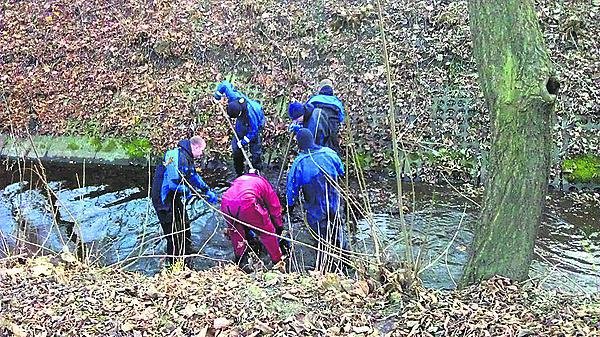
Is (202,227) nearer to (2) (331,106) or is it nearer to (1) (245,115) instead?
(1) (245,115)

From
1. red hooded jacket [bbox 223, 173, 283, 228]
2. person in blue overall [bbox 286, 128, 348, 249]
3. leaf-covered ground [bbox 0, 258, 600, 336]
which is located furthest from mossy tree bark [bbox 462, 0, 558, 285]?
red hooded jacket [bbox 223, 173, 283, 228]

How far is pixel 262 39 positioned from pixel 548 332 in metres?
10.1

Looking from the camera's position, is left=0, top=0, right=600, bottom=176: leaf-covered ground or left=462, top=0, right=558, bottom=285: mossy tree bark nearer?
left=462, top=0, right=558, bottom=285: mossy tree bark

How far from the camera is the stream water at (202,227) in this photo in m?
7.61

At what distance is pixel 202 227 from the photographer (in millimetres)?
8992

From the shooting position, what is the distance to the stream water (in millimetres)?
7613

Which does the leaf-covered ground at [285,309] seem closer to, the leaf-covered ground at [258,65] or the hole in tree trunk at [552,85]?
the hole in tree trunk at [552,85]

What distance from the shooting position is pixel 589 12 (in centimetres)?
1178

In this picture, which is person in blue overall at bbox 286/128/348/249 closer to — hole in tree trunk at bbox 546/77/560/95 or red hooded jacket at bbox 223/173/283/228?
red hooded jacket at bbox 223/173/283/228

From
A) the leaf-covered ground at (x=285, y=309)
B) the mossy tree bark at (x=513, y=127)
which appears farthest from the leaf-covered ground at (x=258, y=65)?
the leaf-covered ground at (x=285, y=309)

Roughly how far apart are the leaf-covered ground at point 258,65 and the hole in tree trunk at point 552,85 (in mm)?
5545

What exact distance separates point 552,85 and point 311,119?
14.3 feet

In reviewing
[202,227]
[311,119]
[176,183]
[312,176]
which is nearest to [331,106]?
[311,119]

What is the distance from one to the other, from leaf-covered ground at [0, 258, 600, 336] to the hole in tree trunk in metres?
1.47
